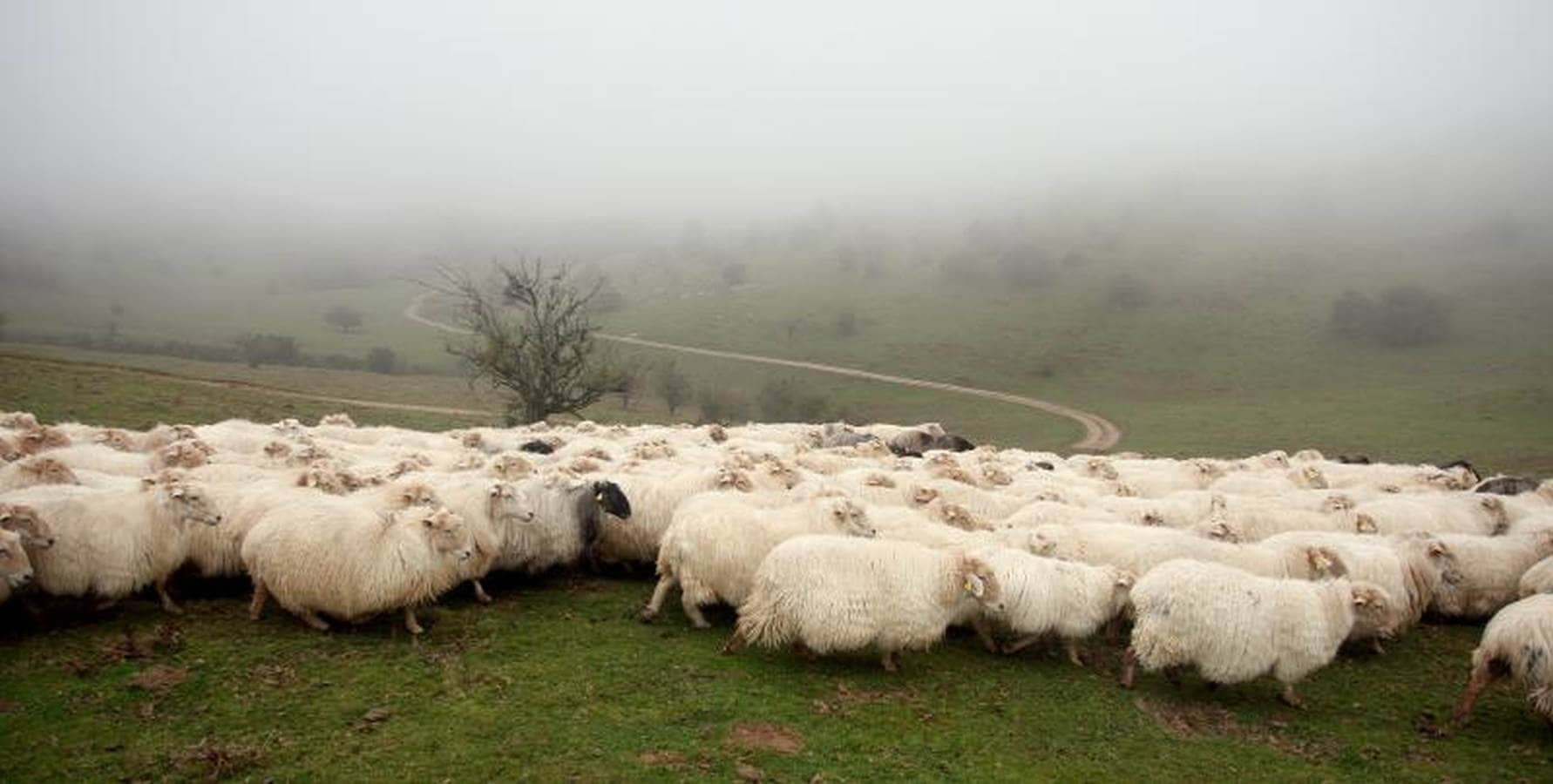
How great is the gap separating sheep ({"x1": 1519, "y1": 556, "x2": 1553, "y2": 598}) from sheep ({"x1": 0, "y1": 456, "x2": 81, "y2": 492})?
1973 centimetres

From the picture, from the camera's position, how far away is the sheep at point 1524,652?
9.27 m

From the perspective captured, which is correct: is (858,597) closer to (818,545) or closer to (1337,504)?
(818,545)

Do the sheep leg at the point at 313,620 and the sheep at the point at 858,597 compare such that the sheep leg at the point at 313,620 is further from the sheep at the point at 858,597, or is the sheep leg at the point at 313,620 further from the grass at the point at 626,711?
the sheep at the point at 858,597

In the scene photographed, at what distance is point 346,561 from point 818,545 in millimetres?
5318

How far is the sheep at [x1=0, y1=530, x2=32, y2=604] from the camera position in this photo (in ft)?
30.8

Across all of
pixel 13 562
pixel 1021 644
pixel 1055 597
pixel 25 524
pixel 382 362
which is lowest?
pixel 1021 644

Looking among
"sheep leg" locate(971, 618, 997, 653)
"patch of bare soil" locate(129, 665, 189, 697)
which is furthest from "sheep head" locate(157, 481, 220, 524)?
"sheep leg" locate(971, 618, 997, 653)

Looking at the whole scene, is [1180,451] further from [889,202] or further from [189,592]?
[889,202]

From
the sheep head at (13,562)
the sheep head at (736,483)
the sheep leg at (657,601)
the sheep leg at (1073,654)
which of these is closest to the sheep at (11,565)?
the sheep head at (13,562)

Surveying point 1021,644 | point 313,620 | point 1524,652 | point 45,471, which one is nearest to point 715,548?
point 1021,644

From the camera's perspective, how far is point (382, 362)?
88.8 meters

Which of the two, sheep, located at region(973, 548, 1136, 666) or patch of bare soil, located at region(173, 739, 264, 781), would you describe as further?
sheep, located at region(973, 548, 1136, 666)

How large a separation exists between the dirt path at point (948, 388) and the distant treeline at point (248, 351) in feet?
75.1

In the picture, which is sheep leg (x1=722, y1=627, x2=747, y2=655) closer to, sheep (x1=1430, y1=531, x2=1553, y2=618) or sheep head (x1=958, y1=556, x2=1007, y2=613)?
sheep head (x1=958, y1=556, x2=1007, y2=613)
